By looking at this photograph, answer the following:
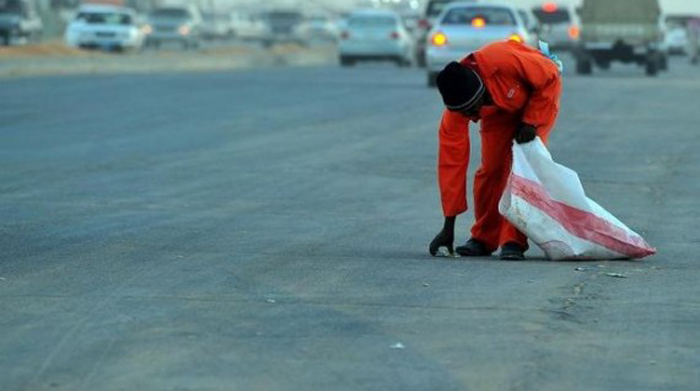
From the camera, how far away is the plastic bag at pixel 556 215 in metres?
10.5

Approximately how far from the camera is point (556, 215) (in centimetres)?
1062

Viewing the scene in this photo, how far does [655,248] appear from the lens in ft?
37.5

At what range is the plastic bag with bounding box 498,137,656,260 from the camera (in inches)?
415

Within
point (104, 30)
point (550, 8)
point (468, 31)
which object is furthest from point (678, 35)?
point (468, 31)

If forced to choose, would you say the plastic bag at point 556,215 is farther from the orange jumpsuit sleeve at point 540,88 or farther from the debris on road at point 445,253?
the debris on road at point 445,253

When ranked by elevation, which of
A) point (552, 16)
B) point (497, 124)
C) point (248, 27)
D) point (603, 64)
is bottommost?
point (248, 27)

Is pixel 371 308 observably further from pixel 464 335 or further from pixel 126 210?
pixel 126 210

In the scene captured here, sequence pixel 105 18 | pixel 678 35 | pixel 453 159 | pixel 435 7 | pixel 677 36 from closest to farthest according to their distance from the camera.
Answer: pixel 453 159 → pixel 435 7 → pixel 105 18 → pixel 677 36 → pixel 678 35

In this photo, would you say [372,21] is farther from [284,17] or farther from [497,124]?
[497,124]

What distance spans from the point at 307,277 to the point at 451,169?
151cm

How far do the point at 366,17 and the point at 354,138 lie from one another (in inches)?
1255

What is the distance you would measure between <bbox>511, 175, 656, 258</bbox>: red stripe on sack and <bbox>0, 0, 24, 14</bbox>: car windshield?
166 ft

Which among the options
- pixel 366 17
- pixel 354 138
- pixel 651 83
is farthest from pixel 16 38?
pixel 354 138

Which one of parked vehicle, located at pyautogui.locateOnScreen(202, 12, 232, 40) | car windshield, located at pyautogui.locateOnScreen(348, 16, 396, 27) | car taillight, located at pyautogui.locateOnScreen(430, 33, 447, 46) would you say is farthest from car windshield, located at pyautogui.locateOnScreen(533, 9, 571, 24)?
car taillight, located at pyautogui.locateOnScreen(430, 33, 447, 46)
